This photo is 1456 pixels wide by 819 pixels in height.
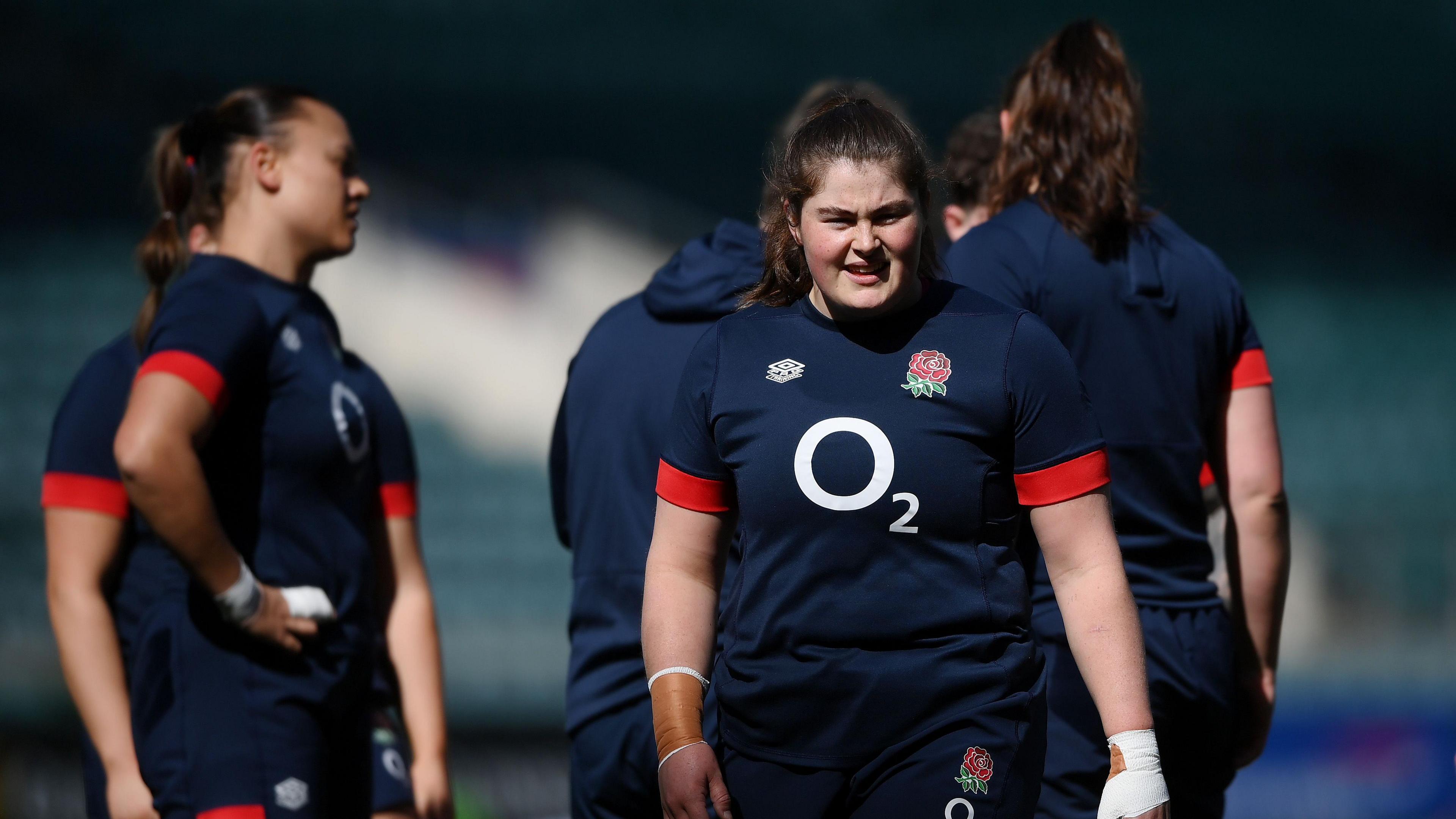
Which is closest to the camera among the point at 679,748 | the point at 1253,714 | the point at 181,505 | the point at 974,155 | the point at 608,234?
the point at 679,748

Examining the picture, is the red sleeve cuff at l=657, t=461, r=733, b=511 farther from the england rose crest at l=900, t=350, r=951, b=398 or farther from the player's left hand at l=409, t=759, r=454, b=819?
the player's left hand at l=409, t=759, r=454, b=819

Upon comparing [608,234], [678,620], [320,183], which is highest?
[608,234]

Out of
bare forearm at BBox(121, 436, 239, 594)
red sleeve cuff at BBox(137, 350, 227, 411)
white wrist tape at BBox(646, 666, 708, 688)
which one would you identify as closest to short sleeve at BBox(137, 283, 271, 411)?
red sleeve cuff at BBox(137, 350, 227, 411)

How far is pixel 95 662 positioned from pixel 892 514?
1.62m

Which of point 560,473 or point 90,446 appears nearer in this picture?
point 90,446

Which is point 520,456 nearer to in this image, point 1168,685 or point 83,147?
point 83,147

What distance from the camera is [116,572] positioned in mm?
2742

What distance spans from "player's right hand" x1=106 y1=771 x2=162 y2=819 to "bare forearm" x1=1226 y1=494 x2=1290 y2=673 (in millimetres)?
2006

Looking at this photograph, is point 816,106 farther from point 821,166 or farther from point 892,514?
point 892,514

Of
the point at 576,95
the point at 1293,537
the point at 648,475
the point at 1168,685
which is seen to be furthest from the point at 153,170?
the point at 1293,537

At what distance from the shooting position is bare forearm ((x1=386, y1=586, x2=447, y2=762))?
3064 millimetres

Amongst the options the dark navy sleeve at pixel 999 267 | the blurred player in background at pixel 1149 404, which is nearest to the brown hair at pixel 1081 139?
the blurred player in background at pixel 1149 404

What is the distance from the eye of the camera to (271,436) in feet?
8.66

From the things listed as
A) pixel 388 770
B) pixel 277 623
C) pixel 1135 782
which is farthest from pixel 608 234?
pixel 1135 782
